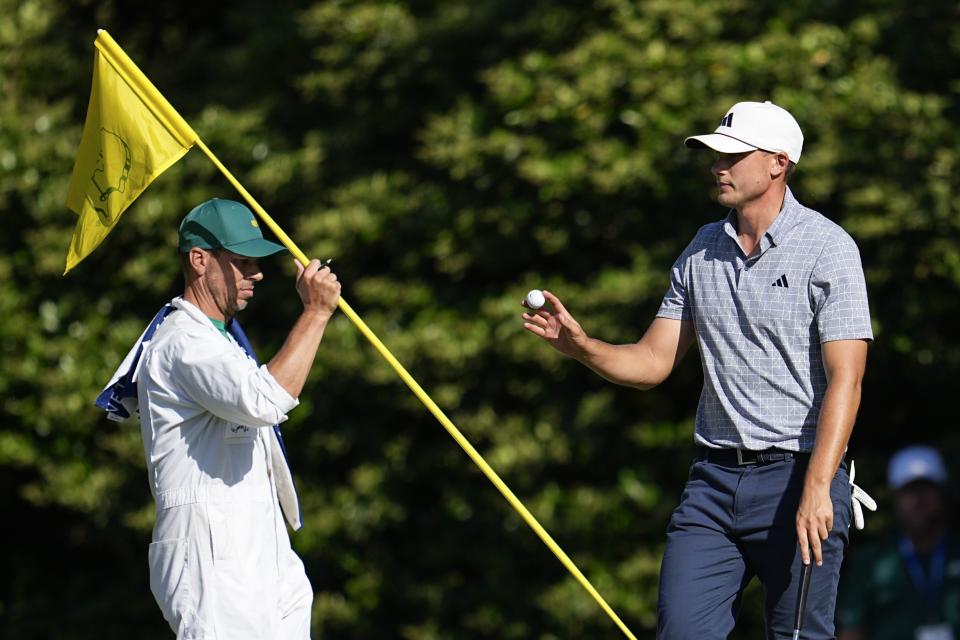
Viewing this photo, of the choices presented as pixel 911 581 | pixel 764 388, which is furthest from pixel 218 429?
pixel 911 581

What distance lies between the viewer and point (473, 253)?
8500mm

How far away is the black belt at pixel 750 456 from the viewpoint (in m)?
4.07

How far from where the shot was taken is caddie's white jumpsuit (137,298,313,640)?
13.0ft

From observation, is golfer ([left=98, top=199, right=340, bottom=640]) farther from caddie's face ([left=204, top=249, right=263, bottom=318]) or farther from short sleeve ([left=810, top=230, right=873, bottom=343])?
short sleeve ([left=810, top=230, right=873, bottom=343])

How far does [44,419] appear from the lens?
29.3 ft

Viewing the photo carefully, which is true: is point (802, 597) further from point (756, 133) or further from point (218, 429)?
point (218, 429)

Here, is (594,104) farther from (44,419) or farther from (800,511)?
(800,511)

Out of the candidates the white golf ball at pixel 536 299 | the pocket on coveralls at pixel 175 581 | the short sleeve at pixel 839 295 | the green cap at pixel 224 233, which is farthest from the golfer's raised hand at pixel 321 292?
the short sleeve at pixel 839 295

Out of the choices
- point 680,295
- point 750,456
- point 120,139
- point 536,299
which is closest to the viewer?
point 750,456

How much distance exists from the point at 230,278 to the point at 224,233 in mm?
136

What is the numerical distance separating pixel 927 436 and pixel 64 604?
5.76 metres

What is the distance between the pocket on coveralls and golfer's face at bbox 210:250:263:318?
68 cm

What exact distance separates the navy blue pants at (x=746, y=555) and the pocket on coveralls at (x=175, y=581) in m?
1.32

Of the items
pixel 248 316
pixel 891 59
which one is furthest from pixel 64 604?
pixel 891 59
